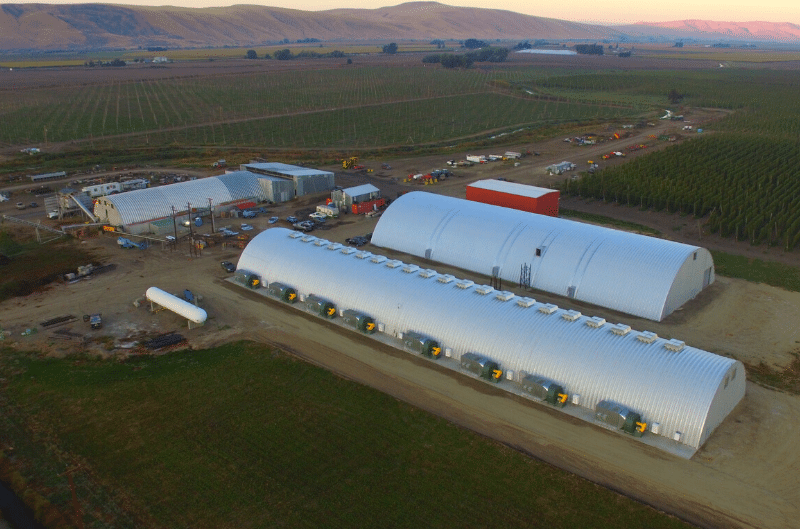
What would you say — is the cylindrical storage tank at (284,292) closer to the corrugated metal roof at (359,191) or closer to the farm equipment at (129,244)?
the farm equipment at (129,244)

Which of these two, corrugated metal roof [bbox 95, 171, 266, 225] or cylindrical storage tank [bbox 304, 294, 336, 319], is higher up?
corrugated metal roof [bbox 95, 171, 266, 225]

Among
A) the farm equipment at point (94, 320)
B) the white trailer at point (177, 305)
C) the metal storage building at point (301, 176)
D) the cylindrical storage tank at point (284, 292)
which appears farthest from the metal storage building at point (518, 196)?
the farm equipment at point (94, 320)

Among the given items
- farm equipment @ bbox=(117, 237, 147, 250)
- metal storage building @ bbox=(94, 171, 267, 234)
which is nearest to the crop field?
metal storage building @ bbox=(94, 171, 267, 234)

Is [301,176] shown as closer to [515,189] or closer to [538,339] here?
[515,189]

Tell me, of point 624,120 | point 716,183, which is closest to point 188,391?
point 716,183

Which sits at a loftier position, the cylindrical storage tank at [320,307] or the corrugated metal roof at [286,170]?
the corrugated metal roof at [286,170]

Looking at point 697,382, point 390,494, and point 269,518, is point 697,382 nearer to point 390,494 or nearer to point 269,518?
point 390,494

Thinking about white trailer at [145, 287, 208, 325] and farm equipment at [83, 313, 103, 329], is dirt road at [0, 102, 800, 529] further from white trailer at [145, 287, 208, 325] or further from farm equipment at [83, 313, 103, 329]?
white trailer at [145, 287, 208, 325]
